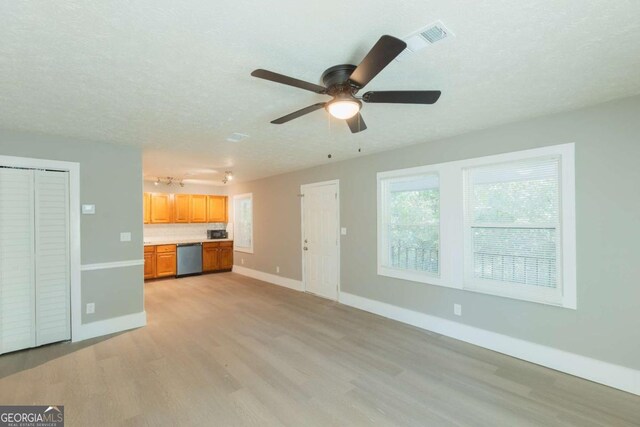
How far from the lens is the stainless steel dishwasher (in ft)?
22.9

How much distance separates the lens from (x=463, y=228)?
348 centimetres

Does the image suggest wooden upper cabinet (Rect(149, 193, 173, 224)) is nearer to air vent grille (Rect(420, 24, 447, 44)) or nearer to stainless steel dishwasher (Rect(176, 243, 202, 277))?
stainless steel dishwasher (Rect(176, 243, 202, 277))

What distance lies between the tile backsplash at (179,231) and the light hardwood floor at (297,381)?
4157 mm

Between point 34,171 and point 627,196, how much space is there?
6157mm

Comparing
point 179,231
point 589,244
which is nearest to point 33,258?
point 179,231

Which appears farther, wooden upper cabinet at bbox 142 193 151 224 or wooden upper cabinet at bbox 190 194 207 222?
wooden upper cabinet at bbox 190 194 207 222

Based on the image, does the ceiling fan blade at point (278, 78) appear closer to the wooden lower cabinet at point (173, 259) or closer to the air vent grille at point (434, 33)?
the air vent grille at point (434, 33)

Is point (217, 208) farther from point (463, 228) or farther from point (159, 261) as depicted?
point (463, 228)

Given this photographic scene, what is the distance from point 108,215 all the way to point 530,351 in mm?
5341

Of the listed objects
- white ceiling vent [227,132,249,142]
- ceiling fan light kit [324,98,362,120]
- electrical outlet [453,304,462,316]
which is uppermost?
white ceiling vent [227,132,249,142]

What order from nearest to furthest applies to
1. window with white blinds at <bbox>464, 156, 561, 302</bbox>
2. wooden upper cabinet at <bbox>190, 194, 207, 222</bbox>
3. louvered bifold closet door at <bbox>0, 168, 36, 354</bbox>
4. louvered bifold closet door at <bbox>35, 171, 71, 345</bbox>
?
window with white blinds at <bbox>464, 156, 561, 302</bbox>
louvered bifold closet door at <bbox>0, 168, 36, 354</bbox>
louvered bifold closet door at <bbox>35, 171, 71, 345</bbox>
wooden upper cabinet at <bbox>190, 194, 207, 222</bbox>

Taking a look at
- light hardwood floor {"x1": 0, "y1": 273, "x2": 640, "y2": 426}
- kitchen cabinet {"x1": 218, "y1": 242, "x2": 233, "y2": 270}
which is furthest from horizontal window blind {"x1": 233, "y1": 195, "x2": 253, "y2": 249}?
light hardwood floor {"x1": 0, "y1": 273, "x2": 640, "y2": 426}

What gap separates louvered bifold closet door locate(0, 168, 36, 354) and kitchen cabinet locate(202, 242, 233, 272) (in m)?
4.07

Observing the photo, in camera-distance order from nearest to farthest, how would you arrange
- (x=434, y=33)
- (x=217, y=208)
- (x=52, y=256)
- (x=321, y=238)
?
(x=434, y=33) < (x=52, y=256) < (x=321, y=238) < (x=217, y=208)
